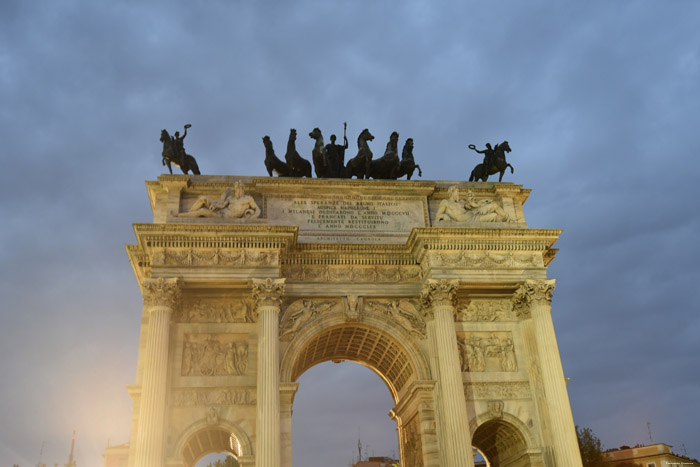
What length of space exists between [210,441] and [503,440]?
1105 cm

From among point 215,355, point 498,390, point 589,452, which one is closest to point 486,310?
point 498,390

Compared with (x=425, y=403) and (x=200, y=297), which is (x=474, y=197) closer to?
(x=425, y=403)

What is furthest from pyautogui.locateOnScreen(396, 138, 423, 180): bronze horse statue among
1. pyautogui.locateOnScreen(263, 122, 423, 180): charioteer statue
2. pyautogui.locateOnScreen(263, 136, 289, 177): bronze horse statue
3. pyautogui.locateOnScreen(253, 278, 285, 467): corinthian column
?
pyautogui.locateOnScreen(253, 278, 285, 467): corinthian column

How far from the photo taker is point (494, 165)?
2920 cm

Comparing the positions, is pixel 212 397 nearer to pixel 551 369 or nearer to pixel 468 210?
pixel 551 369

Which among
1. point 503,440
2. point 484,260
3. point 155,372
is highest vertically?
point 484,260

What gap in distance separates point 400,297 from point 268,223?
19.1 feet

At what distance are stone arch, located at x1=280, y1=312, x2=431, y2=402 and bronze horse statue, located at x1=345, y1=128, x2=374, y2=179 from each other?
6.73 metres

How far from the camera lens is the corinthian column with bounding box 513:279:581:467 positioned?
22516mm

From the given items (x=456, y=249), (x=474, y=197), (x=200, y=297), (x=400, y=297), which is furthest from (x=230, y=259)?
(x=474, y=197)

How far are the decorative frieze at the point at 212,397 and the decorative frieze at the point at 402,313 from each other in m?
5.50

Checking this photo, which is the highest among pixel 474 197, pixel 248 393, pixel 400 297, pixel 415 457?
pixel 474 197

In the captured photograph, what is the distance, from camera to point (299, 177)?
28.0 metres

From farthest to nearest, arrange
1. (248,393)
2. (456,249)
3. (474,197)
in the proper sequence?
1. (474,197)
2. (456,249)
3. (248,393)
